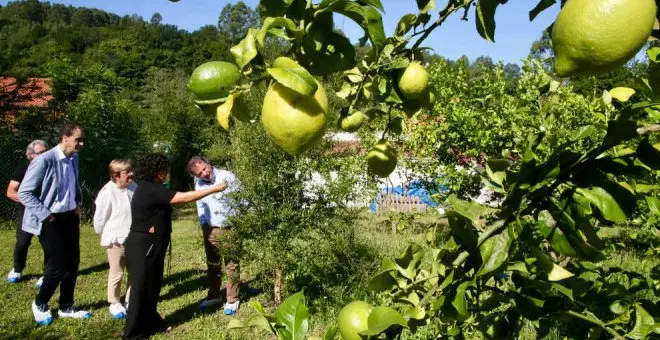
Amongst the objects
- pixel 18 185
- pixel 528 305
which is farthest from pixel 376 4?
pixel 18 185

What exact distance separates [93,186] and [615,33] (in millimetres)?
11410

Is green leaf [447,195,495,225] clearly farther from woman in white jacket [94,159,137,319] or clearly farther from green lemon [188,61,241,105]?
woman in white jacket [94,159,137,319]

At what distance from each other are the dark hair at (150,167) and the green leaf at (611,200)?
3.84 m

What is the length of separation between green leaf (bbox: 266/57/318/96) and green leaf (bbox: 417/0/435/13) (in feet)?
1.42

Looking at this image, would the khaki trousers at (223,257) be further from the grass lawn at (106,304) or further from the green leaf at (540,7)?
the green leaf at (540,7)

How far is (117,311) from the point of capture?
476cm

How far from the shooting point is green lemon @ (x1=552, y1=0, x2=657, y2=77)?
0.53 metres

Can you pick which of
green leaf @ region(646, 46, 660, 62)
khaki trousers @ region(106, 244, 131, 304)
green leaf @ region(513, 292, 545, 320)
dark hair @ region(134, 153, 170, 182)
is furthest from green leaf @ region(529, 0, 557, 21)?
khaki trousers @ region(106, 244, 131, 304)

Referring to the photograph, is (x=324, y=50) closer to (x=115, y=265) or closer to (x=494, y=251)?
(x=494, y=251)

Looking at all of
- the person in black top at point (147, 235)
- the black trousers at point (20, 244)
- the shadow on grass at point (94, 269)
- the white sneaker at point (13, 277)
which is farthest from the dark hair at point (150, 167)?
the shadow on grass at point (94, 269)

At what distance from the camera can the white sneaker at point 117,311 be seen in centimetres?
474

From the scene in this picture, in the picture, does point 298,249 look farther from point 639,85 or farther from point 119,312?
point 639,85

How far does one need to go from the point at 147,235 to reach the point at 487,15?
150 inches

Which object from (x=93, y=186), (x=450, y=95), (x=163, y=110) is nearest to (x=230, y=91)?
(x=450, y=95)
